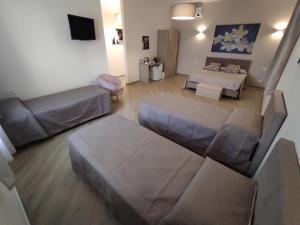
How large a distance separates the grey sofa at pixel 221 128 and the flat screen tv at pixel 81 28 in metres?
1.99

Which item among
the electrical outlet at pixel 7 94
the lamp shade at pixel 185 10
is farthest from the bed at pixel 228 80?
the electrical outlet at pixel 7 94

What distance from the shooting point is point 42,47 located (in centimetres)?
261

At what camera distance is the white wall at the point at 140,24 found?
4.35 metres

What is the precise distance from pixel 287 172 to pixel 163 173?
79cm

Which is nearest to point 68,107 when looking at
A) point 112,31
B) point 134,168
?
point 134,168

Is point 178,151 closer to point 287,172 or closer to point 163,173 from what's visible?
point 163,173

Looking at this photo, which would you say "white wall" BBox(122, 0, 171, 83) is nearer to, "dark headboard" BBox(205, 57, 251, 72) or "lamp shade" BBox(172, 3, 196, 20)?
"lamp shade" BBox(172, 3, 196, 20)

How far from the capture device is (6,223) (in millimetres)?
782

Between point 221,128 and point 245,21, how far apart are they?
465 centimetres

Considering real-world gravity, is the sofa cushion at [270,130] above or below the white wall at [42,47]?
below

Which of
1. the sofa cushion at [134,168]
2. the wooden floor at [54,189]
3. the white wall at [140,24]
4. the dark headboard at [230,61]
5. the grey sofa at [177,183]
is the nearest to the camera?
the grey sofa at [177,183]

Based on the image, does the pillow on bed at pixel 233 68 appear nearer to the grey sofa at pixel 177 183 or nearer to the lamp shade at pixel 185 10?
the lamp shade at pixel 185 10

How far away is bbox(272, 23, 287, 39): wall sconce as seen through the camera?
4098 mm

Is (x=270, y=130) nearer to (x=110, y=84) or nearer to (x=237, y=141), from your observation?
(x=237, y=141)
